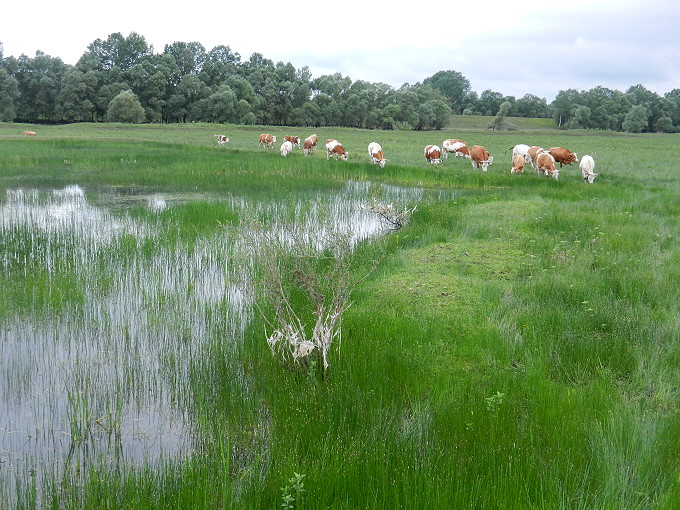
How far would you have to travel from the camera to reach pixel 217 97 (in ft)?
204

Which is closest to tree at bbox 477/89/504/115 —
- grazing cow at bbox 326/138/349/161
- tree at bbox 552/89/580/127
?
tree at bbox 552/89/580/127

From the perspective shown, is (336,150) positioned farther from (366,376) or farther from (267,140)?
(366,376)

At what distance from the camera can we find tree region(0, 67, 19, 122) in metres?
57.3

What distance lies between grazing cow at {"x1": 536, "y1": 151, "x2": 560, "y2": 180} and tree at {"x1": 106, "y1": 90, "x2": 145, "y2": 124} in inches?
1892

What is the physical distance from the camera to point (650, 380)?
507 cm

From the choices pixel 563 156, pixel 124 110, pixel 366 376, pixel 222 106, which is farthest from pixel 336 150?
pixel 222 106

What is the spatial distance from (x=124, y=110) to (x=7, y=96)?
11806mm

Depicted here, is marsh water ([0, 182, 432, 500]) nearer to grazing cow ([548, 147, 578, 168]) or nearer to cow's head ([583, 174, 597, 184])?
cow's head ([583, 174, 597, 184])

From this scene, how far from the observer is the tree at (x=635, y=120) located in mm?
71625

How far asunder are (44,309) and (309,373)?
13.1 ft

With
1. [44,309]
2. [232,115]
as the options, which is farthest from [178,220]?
[232,115]

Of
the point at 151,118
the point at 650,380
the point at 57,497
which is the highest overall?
the point at 151,118

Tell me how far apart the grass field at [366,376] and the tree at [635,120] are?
6861 cm

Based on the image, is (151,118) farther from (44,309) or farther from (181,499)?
(181,499)
